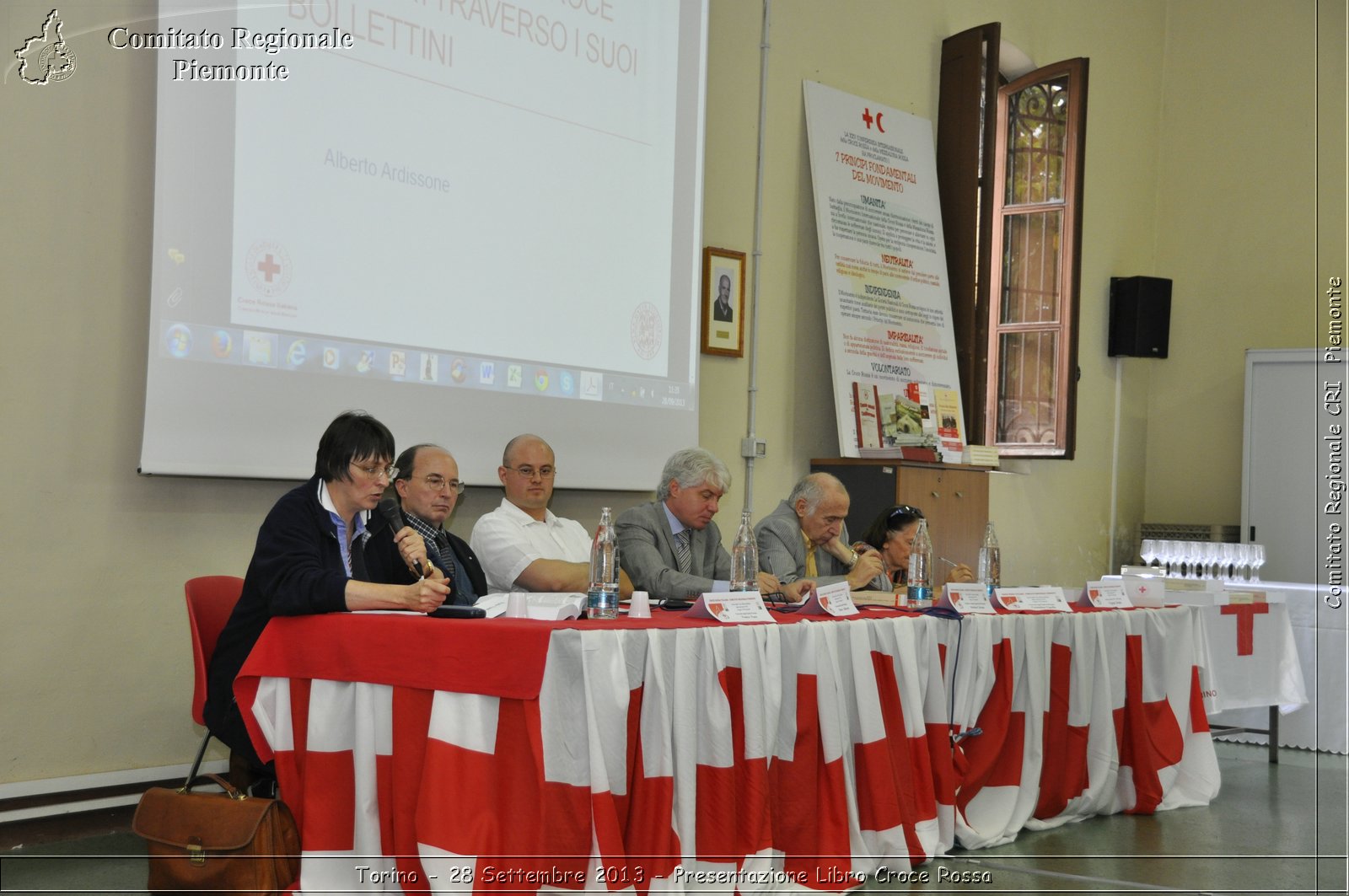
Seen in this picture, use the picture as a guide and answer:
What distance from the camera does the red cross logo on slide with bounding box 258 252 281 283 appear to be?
3652 mm

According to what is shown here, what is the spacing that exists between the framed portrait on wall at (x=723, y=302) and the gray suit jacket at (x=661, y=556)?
128cm

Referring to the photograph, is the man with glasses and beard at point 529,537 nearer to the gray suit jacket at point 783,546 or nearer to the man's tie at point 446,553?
the man's tie at point 446,553

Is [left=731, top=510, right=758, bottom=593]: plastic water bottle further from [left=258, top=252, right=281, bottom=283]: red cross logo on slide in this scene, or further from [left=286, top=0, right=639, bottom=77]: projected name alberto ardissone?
[left=286, top=0, right=639, bottom=77]: projected name alberto ardissone

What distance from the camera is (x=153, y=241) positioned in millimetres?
3469

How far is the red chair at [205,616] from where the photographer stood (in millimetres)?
2965

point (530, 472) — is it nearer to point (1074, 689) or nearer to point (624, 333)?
point (624, 333)

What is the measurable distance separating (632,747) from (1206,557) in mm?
4301

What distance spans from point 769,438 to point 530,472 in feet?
6.07

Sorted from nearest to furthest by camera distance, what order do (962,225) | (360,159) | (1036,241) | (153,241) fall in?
1. (153,241)
2. (360,159)
3. (962,225)
4. (1036,241)

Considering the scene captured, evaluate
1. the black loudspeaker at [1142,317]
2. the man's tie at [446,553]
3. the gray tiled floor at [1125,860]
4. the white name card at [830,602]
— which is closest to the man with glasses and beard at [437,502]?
the man's tie at [446,553]

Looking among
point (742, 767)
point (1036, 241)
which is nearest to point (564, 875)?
point (742, 767)

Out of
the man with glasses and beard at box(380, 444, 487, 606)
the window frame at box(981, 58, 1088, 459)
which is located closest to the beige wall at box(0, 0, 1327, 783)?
the window frame at box(981, 58, 1088, 459)

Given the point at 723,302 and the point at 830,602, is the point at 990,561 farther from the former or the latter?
the point at 723,302

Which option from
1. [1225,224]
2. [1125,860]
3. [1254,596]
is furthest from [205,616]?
[1225,224]
